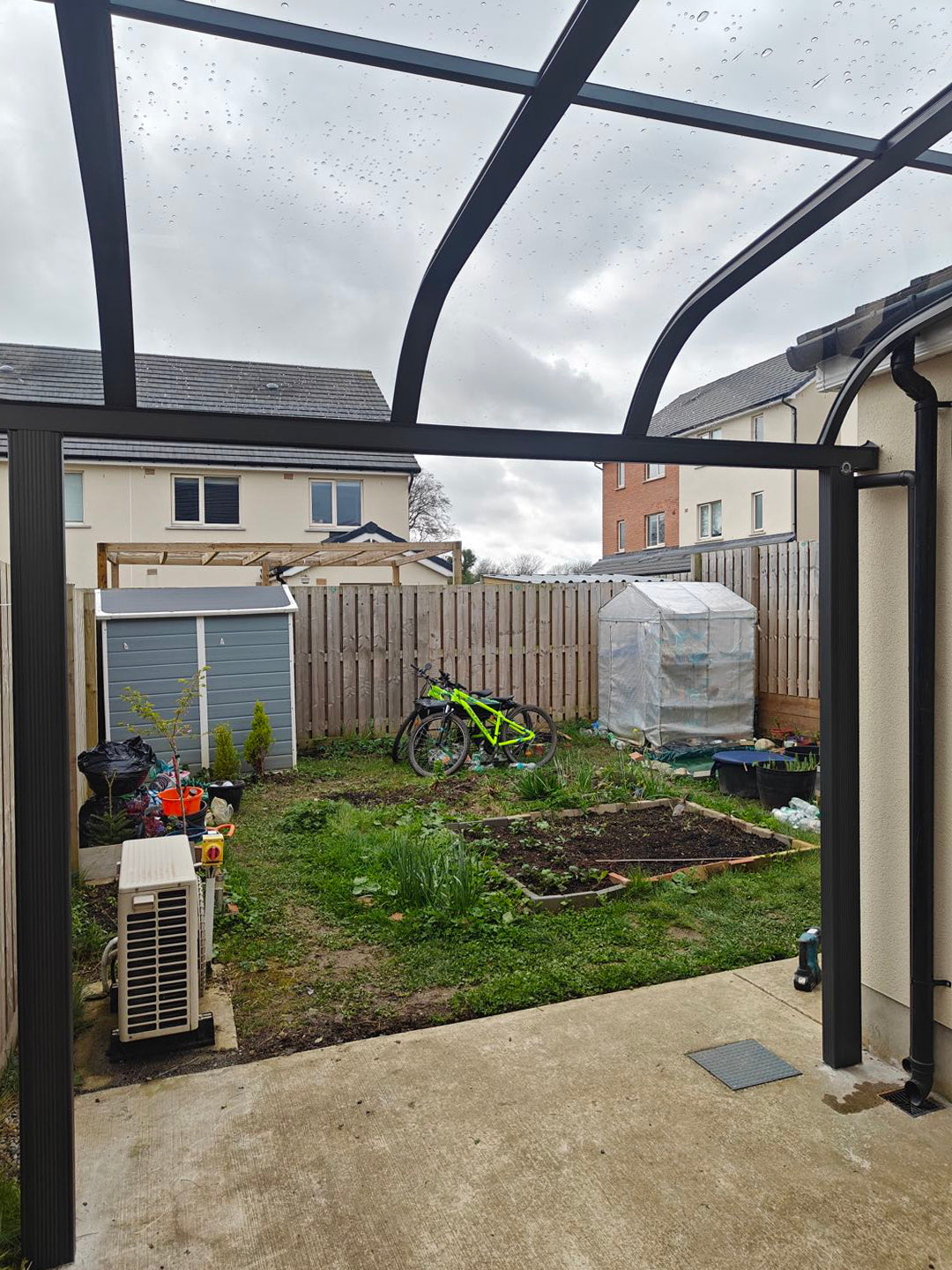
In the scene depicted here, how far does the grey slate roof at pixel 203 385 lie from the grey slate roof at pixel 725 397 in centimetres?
92

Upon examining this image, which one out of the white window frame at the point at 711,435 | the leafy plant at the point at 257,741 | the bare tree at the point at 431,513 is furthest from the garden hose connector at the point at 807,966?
the bare tree at the point at 431,513

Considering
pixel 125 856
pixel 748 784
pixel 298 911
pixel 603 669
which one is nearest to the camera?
pixel 125 856

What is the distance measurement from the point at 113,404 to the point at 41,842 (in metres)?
0.99

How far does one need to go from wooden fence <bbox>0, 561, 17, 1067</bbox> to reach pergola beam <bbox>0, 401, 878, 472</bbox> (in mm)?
876

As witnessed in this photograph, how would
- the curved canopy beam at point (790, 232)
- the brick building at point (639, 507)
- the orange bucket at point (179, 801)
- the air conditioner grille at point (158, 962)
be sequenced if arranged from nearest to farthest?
the curved canopy beam at point (790, 232) → the air conditioner grille at point (158, 962) → the orange bucket at point (179, 801) → the brick building at point (639, 507)

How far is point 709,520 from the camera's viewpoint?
10.8 meters

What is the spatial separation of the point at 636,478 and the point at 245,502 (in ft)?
32.6

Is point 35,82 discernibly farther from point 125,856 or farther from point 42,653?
point 125,856

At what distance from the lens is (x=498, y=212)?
2.12 metres

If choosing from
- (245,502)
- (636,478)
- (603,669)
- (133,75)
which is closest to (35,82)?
(133,75)

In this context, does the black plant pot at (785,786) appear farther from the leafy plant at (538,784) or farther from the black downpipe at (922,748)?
the black downpipe at (922,748)

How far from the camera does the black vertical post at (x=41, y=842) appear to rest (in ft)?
5.94

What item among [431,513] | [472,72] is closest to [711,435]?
[472,72]

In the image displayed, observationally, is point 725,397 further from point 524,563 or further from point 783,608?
point 524,563
